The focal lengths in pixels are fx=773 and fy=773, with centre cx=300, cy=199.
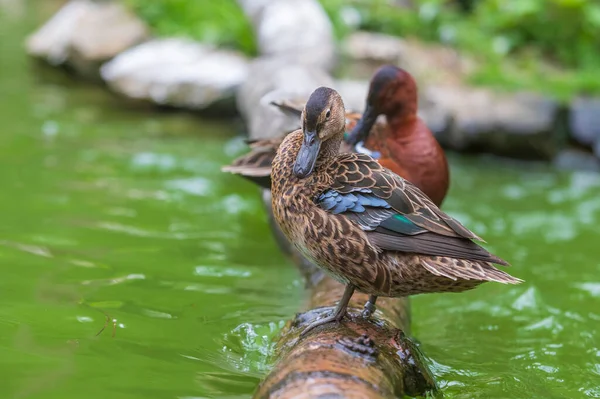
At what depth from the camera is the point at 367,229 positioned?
3.04 m

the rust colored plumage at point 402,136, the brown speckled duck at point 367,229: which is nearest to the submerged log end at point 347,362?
the brown speckled duck at point 367,229

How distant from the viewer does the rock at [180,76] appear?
8.65 metres

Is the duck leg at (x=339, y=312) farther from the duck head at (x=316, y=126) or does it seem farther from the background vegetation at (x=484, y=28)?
the background vegetation at (x=484, y=28)

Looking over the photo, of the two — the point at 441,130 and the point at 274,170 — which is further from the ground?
the point at 274,170

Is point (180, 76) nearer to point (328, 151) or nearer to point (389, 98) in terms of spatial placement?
point (389, 98)

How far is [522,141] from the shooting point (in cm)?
817

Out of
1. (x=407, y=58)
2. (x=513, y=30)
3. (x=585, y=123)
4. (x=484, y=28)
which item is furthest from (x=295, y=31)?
(x=513, y=30)

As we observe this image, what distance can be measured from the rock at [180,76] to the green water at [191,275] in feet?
1.66

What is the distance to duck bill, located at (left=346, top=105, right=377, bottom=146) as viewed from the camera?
175 inches

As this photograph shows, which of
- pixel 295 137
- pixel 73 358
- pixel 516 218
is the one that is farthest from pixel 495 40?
pixel 73 358

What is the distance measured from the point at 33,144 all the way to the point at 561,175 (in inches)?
205

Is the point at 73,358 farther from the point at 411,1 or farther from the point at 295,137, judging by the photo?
the point at 411,1

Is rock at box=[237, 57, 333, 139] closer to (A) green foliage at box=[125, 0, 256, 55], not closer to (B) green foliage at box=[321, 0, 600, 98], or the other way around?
(A) green foliage at box=[125, 0, 256, 55]

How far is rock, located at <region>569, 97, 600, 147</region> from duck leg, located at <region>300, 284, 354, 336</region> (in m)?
5.76
